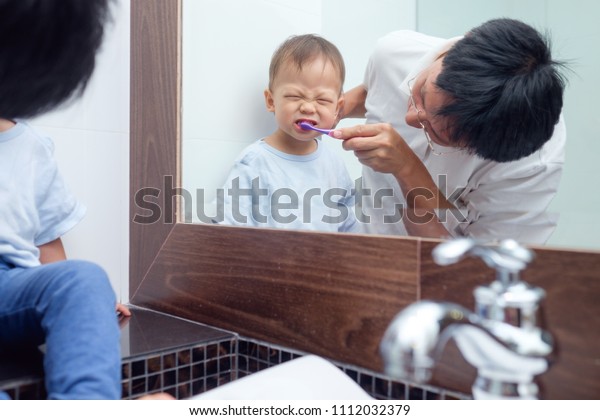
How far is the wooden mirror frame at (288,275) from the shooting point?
64cm

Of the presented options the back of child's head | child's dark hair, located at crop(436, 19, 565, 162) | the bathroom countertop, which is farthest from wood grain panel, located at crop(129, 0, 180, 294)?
child's dark hair, located at crop(436, 19, 565, 162)

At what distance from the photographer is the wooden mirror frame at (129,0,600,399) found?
0.64m

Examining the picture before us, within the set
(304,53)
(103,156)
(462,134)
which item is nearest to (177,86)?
(103,156)

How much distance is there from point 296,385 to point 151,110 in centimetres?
74

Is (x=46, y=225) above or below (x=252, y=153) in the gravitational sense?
below

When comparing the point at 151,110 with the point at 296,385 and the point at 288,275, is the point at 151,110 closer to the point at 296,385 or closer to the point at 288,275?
the point at 288,275

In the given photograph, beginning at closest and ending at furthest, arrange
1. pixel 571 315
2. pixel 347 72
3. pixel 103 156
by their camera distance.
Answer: pixel 571 315 < pixel 347 72 < pixel 103 156

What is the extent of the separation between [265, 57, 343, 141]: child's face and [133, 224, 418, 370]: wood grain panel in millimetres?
214

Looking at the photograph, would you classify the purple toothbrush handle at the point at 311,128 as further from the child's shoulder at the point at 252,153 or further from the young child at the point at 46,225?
the young child at the point at 46,225

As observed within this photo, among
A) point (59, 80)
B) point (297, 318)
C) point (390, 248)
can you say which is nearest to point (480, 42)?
point (390, 248)

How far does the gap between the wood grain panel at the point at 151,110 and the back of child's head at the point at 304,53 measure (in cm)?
27

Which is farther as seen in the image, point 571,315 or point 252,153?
point 252,153

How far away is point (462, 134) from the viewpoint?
860 mm

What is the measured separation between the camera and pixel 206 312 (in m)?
1.04
